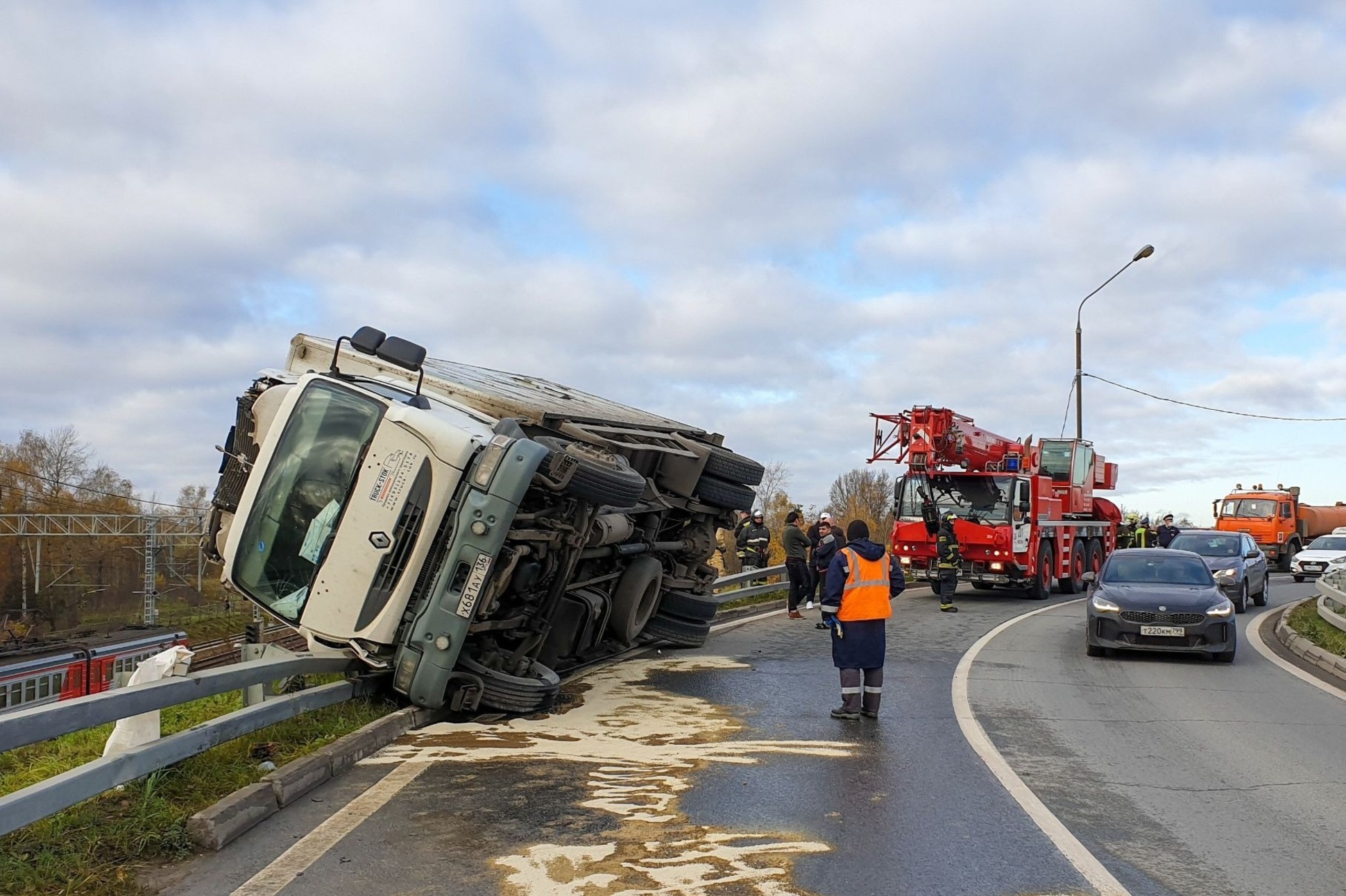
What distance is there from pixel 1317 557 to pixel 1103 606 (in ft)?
70.9

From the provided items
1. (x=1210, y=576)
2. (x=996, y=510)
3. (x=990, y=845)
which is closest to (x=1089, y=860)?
(x=990, y=845)

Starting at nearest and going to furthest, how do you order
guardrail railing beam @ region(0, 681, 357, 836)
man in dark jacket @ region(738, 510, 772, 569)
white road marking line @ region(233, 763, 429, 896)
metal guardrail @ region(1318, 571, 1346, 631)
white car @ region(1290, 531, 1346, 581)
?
guardrail railing beam @ region(0, 681, 357, 836), white road marking line @ region(233, 763, 429, 896), metal guardrail @ region(1318, 571, 1346, 631), man in dark jacket @ region(738, 510, 772, 569), white car @ region(1290, 531, 1346, 581)

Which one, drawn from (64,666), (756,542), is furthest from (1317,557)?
(64,666)

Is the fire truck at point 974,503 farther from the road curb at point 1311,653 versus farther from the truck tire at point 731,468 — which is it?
the truck tire at point 731,468

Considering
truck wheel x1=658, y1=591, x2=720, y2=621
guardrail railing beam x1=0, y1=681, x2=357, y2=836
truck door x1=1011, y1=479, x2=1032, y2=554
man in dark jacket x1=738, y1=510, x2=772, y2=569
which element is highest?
truck door x1=1011, y1=479, x2=1032, y2=554

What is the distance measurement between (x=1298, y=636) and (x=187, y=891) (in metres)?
14.1

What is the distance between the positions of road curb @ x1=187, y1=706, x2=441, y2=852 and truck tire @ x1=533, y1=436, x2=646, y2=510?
195cm

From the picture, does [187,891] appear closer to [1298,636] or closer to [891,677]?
[891,677]

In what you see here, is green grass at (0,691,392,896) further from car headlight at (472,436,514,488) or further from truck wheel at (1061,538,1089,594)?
truck wheel at (1061,538,1089,594)

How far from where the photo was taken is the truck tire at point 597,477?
7977mm

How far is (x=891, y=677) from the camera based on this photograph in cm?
1082

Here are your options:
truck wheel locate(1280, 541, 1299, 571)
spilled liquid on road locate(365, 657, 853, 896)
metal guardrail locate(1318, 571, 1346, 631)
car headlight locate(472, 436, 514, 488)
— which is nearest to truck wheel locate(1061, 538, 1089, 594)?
metal guardrail locate(1318, 571, 1346, 631)

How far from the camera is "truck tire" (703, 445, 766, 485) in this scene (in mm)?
11625

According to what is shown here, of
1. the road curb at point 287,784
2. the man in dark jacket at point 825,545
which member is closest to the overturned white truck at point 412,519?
the road curb at point 287,784
